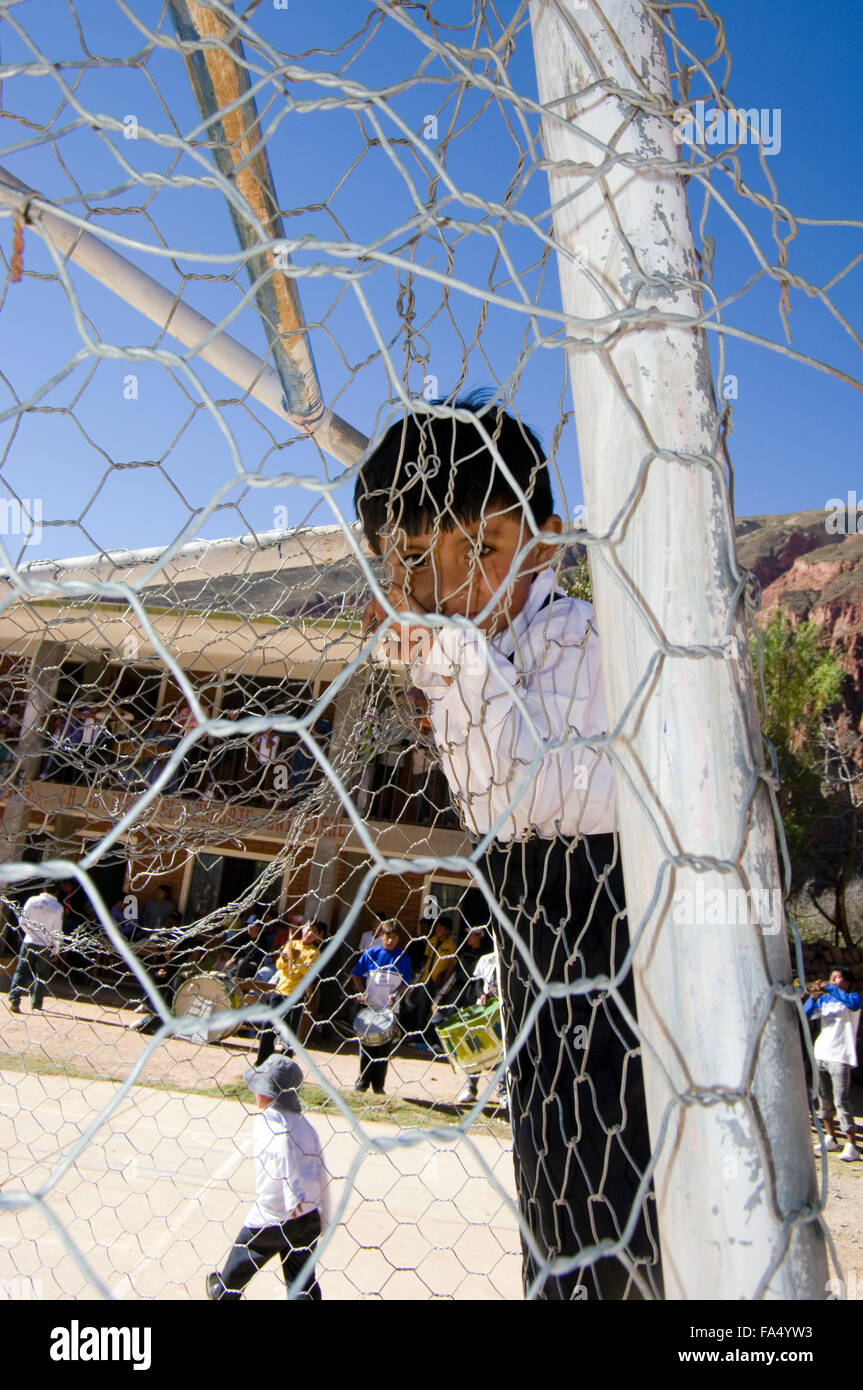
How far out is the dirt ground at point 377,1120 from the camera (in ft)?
7.84

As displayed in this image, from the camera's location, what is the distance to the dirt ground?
239 cm

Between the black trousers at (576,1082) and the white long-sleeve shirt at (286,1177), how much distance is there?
1500 mm

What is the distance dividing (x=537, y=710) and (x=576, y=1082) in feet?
1.03

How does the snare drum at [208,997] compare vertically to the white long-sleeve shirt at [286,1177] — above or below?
above

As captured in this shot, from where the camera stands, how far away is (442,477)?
102cm

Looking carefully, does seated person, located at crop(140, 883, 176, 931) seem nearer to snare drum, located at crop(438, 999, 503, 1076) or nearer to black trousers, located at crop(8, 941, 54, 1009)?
black trousers, located at crop(8, 941, 54, 1009)

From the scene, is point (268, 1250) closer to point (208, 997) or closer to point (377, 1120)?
point (208, 997)

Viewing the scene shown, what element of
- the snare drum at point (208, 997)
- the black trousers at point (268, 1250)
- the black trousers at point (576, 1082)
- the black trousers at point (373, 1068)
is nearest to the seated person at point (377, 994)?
the black trousers at point (373, 1068)

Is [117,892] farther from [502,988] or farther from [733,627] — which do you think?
[733,627]

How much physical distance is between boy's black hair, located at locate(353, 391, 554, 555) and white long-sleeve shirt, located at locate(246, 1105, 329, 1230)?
1.72 m

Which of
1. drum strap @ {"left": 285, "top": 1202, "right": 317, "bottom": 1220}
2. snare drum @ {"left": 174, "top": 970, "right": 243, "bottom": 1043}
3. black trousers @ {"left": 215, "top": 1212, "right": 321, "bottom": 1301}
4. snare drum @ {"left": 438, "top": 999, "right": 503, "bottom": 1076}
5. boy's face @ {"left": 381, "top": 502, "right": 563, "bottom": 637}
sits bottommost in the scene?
black trousers @ {"left": 215, "top": 1212, "right": 321, "bottom": 1301}

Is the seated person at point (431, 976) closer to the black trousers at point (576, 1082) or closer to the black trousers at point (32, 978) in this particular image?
the black trousers at point (32, 978)

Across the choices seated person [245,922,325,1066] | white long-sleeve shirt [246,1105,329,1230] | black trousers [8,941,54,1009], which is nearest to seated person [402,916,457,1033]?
seated person [245,922,325,1066]
